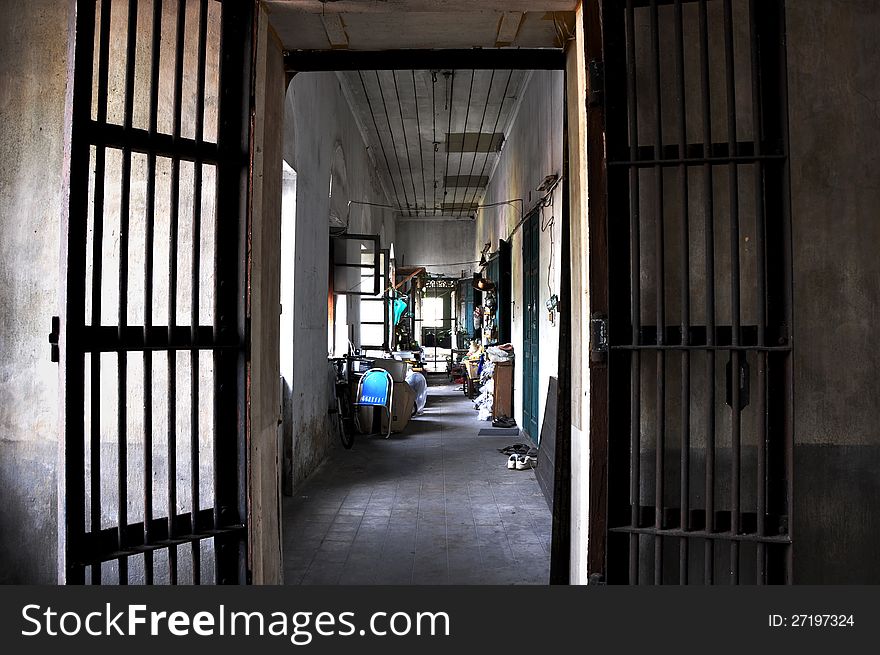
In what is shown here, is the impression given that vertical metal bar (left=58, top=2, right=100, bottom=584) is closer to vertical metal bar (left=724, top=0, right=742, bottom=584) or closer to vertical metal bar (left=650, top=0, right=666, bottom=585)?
vertical metal bar (left=650, top=0, right=666, bottom=585)

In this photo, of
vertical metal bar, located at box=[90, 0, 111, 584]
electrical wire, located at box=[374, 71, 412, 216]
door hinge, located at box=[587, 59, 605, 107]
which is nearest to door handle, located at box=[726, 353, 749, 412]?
door hinge, located at box=[587, 59, 605, 107]

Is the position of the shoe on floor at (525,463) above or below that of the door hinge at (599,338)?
below

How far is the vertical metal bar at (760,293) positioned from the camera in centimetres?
210

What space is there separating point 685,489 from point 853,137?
59.0 inches

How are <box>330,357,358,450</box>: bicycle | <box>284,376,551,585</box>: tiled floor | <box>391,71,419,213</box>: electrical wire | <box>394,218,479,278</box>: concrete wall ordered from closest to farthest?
<box>284,376,551,585</box>: tiled floor < <box>330,357,358,450</box>: bicycle < <box>391,71,419,213</box>: electrical wire < <box>394,218,479,278</box>: concrete wall

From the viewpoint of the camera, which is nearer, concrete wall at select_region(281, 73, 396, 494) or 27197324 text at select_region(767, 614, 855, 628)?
27197324 text at select_region(767, 614, 855, 628)

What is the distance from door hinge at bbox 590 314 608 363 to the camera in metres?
2.19

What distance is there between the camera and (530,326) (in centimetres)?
744

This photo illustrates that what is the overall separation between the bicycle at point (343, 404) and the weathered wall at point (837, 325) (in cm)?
536

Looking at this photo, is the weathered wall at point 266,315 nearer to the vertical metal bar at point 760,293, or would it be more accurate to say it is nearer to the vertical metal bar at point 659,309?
the vertical metal bar at point 659,309

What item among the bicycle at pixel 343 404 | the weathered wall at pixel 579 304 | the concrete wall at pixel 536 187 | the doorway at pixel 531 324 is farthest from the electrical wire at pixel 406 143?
the weathered wall at pixel 579 304

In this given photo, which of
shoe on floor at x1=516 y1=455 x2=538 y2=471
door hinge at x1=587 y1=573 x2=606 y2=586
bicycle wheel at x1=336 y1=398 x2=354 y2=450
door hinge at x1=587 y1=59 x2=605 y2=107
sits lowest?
shoe on floor at x1=516 y1=455 x2=538 y2=471

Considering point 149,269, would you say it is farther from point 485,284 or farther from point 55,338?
point 485,284

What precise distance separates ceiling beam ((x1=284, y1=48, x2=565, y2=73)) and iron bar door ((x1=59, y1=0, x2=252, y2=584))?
0.50 metres
